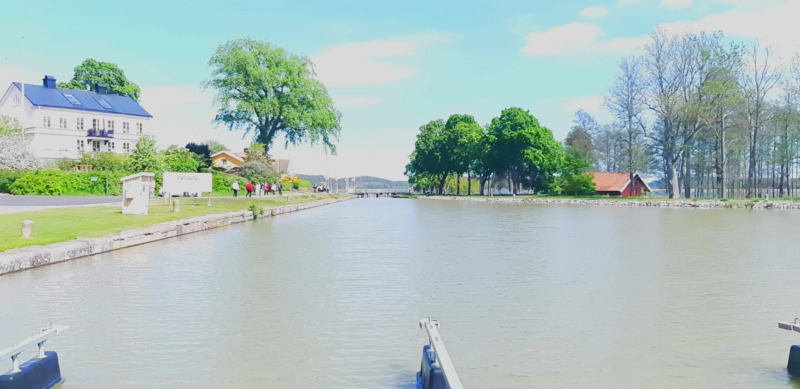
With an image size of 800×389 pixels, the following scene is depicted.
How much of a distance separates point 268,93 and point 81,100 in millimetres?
21214

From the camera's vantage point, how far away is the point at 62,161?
54062 mm

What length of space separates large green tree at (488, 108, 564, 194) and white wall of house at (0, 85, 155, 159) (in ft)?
145

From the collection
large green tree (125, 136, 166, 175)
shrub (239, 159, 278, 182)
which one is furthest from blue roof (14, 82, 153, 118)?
large green tree (125, 136, 166, 175)

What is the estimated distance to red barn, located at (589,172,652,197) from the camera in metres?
83.3

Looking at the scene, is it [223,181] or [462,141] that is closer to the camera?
[223,181]

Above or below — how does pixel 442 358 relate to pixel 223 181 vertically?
below

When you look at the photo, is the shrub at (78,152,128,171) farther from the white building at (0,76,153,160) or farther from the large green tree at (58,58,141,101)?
the large green tree at (58,58,141,101)

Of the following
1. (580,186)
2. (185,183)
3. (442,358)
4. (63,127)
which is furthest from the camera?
(580,186)

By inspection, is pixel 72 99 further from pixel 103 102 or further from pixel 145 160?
pixel 145 160

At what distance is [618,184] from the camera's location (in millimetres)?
84000

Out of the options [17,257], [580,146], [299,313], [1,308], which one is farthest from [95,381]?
[580,146]

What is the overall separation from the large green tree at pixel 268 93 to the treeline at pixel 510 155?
26.3 meters

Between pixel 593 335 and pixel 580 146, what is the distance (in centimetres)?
9550

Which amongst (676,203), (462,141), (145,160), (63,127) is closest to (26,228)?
(145,160)
